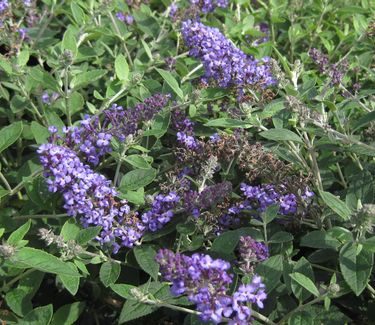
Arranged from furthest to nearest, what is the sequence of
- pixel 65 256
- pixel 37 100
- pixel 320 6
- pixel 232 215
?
1. pixel 320 6
2. pixel 37 100
3. pixel 232 215
4. pixel 65 256

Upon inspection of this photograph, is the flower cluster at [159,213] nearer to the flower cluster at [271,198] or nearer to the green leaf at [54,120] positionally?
the flower cluster at [271,198]

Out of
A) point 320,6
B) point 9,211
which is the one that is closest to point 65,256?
point 9,211

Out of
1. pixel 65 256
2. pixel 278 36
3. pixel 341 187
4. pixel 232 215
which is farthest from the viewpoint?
pixel 278 36

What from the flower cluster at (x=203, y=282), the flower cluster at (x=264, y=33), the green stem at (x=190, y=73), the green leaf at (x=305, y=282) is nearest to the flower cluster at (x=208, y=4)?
the flower cluster at (x=264, y=33)

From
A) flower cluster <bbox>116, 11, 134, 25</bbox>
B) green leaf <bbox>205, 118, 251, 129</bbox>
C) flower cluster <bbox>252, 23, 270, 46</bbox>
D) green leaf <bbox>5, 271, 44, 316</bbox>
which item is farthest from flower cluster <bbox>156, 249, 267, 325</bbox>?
flower cluster <bbox>116, 11, 134, 25</bbox>

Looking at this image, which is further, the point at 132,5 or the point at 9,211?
the point at 132,5

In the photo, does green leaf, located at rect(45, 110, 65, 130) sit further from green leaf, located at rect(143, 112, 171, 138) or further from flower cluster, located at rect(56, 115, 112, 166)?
green leaf, located at rect(143, 112, 171, 138)

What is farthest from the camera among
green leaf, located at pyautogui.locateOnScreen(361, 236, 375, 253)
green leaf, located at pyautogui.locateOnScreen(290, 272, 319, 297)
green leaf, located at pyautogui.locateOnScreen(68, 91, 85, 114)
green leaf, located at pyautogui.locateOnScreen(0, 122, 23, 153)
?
green leaf, located at pyautogui.locateOnScreen(68, 91, 85, 114)

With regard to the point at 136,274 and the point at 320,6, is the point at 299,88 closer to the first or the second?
the point at 136,274
